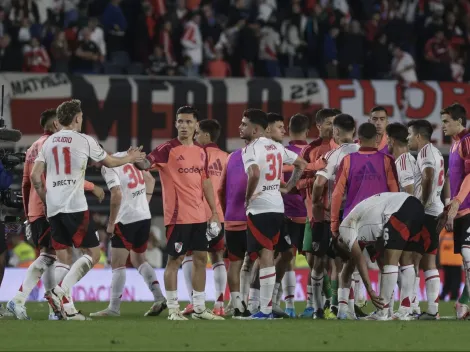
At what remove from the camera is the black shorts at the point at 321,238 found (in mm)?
13375

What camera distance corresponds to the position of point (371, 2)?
89.9 ft

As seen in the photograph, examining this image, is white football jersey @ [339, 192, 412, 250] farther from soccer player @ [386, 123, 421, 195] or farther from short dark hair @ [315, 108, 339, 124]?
short dark hair @ [315, 108, 339, 124]

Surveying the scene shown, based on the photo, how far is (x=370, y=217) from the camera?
12.4 metres

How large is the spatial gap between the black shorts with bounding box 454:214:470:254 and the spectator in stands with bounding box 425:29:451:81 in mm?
12268

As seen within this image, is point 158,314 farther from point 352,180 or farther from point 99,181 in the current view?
point 99,181

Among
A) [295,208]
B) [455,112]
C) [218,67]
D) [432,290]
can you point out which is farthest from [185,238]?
[218,67]

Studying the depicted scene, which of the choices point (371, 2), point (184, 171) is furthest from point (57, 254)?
point (371, 2)

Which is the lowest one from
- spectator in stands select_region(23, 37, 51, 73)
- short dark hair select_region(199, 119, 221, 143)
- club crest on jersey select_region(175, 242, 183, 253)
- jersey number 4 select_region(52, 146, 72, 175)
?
club crest on jersey select_region(175, 242, 183, 253)

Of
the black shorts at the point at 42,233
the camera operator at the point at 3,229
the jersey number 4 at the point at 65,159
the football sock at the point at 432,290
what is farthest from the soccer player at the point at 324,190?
the camera operator at the point at 3,229

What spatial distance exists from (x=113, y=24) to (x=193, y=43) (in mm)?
1584

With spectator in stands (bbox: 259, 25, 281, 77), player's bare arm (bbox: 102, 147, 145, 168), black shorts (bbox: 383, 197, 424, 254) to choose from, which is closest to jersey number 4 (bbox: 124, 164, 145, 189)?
player's bare arm (bbox: 102, 147, 145, 168)

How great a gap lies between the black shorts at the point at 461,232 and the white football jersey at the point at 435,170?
254 millimetres

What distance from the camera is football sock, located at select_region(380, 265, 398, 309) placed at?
12305 millimetres

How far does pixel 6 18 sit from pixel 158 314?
33.9 feet
